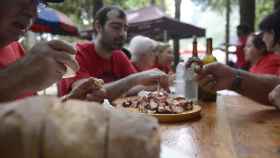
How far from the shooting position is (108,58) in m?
3.32

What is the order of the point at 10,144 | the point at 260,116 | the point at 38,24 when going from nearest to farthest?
the point at 10,144 → the point at 260,116 → the point at 38,24

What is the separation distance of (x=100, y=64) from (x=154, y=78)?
3.19 ft

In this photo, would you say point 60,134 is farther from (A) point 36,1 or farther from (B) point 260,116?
(B) point 260,116

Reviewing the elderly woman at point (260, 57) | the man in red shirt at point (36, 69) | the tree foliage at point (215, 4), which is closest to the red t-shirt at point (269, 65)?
the elderly woman at point (260, 57)

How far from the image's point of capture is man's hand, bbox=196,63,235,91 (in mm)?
2021

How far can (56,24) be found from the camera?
7355 mm

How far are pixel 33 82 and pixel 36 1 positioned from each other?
0.61m

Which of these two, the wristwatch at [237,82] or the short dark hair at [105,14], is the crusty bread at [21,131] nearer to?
the wristwatch at [237,82]

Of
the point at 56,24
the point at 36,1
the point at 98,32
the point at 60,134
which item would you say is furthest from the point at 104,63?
the point at 56,24

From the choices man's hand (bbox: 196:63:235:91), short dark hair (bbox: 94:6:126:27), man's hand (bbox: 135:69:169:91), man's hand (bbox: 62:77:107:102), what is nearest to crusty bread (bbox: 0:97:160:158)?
man's hand (bbox: 62:77:107:102)

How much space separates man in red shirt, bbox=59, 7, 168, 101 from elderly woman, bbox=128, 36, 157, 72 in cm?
56

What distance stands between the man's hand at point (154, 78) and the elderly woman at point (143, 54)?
5.47 ft

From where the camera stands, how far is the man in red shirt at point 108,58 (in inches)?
101

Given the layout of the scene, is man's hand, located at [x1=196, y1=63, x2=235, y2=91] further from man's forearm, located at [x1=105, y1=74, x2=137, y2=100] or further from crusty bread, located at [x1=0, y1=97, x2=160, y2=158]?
crusty bread, located at [x1=0, y1=97, x2=160, y2=158]
